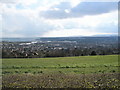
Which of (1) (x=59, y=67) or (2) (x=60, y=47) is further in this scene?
(2) (x=60, y=47)

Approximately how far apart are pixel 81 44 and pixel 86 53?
238 centimetres

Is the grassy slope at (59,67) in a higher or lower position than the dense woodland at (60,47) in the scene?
lower

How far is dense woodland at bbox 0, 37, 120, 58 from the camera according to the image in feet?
64.5

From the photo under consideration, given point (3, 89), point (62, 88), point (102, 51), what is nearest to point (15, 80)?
point (3, 89)

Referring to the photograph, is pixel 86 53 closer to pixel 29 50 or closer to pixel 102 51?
pixel 102 51

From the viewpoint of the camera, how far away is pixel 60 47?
864 inches

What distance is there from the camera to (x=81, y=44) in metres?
23.3

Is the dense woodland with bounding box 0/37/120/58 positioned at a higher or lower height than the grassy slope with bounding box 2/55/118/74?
higher

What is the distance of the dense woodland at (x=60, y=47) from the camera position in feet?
64.5

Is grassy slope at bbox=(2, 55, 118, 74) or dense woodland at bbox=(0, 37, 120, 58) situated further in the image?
dense woodland at bbox=(0, 37, 120, 58)

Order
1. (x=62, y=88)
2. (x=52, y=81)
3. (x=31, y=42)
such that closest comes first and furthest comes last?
1. (x=62, y=88)
2. (x=52, y=81)
3. (x=31, y=42)

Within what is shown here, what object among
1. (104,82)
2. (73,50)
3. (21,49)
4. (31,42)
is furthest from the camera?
(73,50)

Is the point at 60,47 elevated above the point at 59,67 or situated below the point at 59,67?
above

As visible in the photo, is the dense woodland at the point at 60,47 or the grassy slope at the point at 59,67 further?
the dense woodland at the point at 60,47
